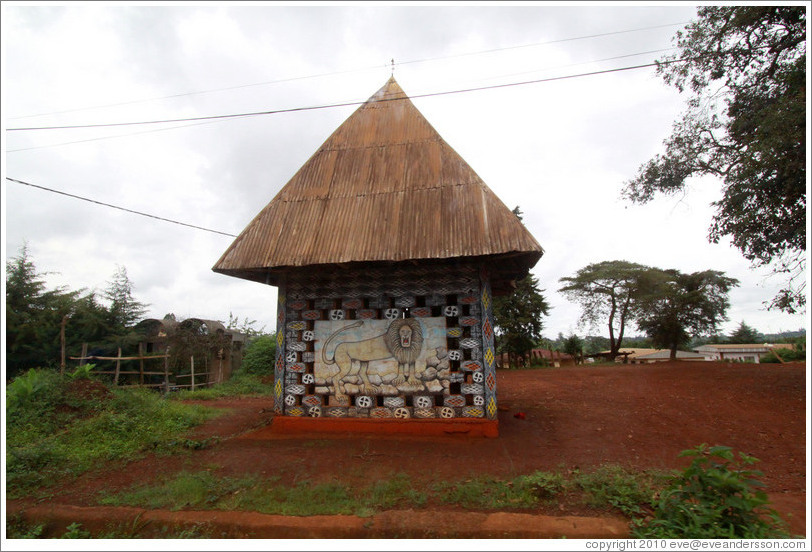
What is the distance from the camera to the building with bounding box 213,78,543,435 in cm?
670

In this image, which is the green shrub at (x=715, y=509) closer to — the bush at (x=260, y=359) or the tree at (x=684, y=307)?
the bush at (x=260, y=359)

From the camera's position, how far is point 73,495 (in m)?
→ 4.88

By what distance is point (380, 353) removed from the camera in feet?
23.2

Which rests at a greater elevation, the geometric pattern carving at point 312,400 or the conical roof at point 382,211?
the conical roof at point 382,211

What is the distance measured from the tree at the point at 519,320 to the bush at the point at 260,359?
12.4 m

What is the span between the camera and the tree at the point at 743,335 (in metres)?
42.3

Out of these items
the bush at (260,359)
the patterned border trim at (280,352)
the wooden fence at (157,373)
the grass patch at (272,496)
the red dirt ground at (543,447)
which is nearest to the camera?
the grass patch at (272,496)

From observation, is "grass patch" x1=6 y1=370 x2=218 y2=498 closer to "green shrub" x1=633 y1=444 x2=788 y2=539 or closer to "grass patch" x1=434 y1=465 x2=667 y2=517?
"grass patch" x1=434 y1=465 x2=667 y2=517

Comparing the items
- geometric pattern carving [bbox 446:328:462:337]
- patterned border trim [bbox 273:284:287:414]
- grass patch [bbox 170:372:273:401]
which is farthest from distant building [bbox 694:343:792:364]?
patterned border trim [bbox 273:284:287:414]

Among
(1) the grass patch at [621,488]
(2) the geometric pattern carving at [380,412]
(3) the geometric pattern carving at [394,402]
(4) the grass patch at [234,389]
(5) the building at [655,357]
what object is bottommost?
(5) the building at [655,357]

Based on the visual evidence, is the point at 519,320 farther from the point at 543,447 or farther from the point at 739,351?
the point at 739,351

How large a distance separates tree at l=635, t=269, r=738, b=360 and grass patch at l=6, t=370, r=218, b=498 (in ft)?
81.1

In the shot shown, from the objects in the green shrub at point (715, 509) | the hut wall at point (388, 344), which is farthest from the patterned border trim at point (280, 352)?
the green shrub at point (715, 509)

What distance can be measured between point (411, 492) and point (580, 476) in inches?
77.4
